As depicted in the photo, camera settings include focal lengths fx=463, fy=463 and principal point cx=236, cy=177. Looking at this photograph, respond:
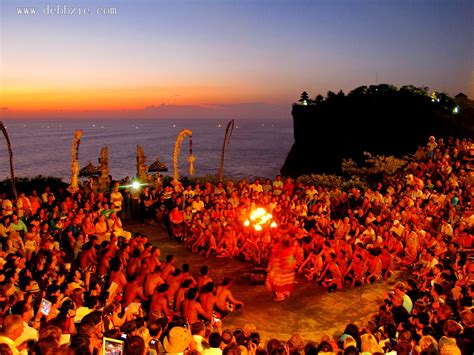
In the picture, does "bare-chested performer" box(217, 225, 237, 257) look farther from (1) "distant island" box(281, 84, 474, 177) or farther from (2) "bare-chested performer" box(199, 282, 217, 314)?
(1) "distant island" box(281, 84, 474, 177)

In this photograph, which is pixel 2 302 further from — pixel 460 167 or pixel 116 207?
pixel 460 167

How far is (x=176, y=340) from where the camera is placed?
5.95m

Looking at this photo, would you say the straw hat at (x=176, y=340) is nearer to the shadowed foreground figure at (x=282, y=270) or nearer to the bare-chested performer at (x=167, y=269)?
the bare-chested performer at (x=167, y=269)

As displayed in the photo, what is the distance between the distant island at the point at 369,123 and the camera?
138 feet

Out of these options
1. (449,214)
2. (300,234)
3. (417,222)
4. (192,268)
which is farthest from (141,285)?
(449,214)

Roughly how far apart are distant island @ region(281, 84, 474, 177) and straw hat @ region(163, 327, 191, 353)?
3712cm

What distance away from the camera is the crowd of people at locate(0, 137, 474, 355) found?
619cm

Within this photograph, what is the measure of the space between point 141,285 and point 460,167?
1366 cm


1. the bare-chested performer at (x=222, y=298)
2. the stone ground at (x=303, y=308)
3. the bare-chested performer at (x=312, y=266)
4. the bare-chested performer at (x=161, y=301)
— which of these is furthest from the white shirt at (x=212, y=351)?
the bare-chested performer at (x=312, y=266)

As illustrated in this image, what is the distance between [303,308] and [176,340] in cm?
472

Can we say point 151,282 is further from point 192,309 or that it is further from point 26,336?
point 26,336

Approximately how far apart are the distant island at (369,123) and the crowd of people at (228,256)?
79.5 feet

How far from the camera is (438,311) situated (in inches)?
280

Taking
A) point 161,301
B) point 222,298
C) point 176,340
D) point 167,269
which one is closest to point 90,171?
point 167,269
